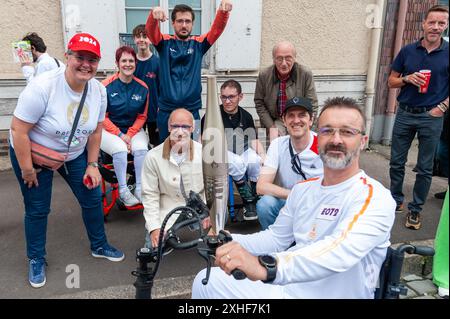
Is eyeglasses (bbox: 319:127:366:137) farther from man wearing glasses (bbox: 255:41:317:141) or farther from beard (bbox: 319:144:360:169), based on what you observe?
man wearing glasses (bbox: 255:41:317:141)

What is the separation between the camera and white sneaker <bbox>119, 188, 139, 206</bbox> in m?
3.99

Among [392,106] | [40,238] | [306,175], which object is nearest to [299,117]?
[306,175]

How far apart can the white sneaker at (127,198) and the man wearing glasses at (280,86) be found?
59.4 inches

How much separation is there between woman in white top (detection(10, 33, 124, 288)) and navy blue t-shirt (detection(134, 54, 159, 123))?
4.79 ft

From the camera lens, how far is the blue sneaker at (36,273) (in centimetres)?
301

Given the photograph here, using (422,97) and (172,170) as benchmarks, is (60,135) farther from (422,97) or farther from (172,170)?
(422,97)

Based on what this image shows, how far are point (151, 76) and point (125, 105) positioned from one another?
0.57 m

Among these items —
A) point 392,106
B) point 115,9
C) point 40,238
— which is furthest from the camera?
point 392,106

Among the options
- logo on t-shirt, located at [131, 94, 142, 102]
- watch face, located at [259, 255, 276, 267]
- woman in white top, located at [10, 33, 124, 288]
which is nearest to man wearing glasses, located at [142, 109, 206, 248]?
woman in white top, located at [10, 33, 124, 288]

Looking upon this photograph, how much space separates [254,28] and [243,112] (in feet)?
6.98

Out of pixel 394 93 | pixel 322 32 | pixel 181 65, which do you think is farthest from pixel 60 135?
pixel 394 93

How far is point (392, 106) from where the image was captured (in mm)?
6746
